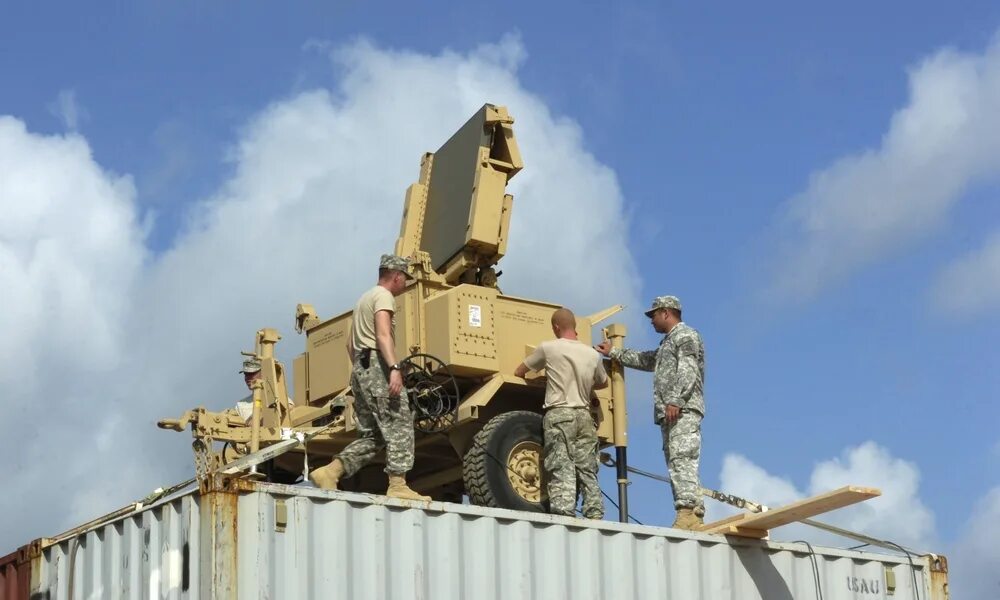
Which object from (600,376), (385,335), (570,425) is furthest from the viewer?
(600,376)

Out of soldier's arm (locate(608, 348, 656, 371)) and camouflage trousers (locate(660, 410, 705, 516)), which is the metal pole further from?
camouflage trousers (locate(660, 410, 705, 516))

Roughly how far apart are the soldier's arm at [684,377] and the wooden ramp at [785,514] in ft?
2.76

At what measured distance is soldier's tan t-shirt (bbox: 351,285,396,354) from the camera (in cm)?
1027

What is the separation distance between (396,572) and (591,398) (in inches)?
128

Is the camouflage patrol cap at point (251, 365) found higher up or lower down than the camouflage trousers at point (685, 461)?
higher up

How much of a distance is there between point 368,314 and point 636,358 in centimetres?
258

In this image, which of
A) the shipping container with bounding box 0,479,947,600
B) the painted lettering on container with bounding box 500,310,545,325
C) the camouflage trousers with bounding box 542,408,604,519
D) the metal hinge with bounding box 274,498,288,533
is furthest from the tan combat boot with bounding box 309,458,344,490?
the painted lettering on container with bounding box 500,310,545,325

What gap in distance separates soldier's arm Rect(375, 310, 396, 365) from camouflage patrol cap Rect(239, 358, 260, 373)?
4.77 m

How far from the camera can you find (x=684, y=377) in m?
11.2

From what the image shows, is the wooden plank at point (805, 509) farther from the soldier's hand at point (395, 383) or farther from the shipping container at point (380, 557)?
the soldier's hand at point (395, 383)

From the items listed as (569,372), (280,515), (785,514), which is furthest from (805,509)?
(280,515)

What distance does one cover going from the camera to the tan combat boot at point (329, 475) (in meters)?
10.2

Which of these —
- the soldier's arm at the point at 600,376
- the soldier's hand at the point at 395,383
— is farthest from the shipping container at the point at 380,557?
the soldier's arm at the point at 600,376

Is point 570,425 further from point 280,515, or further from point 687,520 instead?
point 280,515
